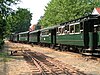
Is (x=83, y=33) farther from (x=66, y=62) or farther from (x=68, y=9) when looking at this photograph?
(x=68, y=9)

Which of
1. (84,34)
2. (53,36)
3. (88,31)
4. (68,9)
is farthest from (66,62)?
(68,9)

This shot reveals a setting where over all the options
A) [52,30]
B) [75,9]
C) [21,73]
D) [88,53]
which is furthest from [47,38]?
[21,73]

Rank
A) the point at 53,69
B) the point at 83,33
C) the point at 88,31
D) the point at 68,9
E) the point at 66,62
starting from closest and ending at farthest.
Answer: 1. the point at 53,69
2. the point at 66,62
3. the point at 88,31
4. the point at 83,33
5. the point at 68,9

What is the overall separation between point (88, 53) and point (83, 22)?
2.26 m

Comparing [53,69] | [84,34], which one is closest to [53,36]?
[84,34]

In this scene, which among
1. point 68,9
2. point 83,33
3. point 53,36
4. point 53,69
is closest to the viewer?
point 53,69

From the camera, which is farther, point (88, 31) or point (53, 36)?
→ point (53, 36)

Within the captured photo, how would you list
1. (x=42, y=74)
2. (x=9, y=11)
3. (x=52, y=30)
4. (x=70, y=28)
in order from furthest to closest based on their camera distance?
(x=52, y=30), (x=9, y=11), (x=70, y=28), (x=42, y=74)

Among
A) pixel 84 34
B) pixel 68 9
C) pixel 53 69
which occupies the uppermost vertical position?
pixel 68 9

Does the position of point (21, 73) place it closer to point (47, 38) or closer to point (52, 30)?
point (52, 30)

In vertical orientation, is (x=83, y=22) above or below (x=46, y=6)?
below

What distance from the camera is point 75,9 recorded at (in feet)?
173

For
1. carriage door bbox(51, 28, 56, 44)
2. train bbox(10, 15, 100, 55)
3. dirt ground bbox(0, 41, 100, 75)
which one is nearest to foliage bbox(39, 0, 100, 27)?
carriage door bbox(51, 28, 56, 44)

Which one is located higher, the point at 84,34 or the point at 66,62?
the point at 84,34
